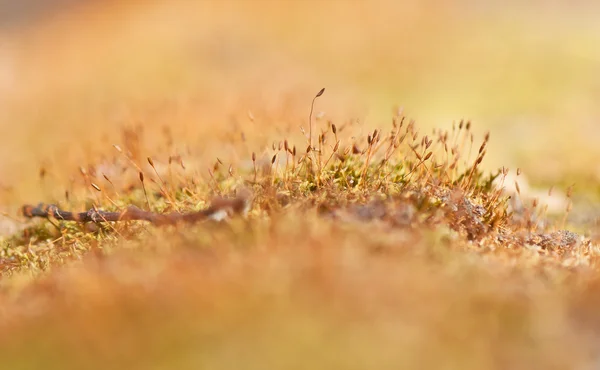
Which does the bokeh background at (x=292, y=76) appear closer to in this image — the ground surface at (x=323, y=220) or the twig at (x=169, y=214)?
the ground surface at (x=323, y=220)

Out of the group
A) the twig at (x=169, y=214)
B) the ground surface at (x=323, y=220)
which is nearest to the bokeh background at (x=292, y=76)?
the ground surface at (x=323, y=220)

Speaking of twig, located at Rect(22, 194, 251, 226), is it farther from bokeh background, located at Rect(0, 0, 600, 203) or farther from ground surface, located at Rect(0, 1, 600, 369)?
bokeh background, located at Rect(0, 0, 600, 203)

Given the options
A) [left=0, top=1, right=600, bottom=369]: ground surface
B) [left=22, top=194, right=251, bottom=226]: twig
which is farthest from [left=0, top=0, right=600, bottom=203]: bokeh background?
[left=22, top=194, right=251, bottom=226]: twig

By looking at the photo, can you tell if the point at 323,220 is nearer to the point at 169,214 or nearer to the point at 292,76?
the point at 169,214

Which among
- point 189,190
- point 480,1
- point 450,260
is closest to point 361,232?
point 450,260

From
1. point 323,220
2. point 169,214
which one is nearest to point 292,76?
point 169,214

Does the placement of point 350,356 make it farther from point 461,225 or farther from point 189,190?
point 189,190
